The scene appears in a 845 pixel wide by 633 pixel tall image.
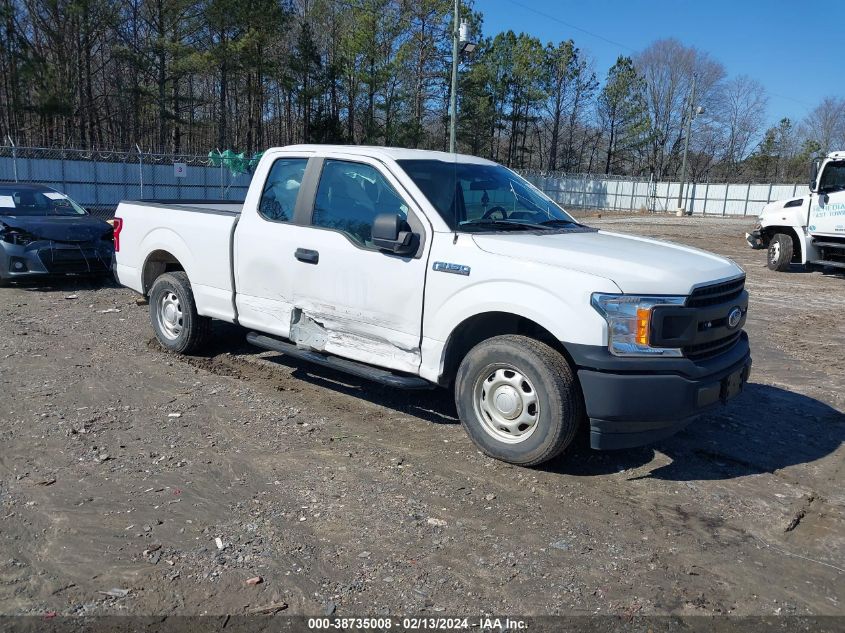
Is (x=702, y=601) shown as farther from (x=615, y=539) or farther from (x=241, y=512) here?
(x=241, y=512)

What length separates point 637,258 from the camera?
449cm

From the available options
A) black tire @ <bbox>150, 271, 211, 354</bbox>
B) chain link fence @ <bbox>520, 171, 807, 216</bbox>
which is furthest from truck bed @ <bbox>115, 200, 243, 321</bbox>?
chain link fence @ <bbox>520, 171, 807, 216</bbox>

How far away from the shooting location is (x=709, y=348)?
4516 millimetres

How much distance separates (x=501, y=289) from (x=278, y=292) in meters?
2.14

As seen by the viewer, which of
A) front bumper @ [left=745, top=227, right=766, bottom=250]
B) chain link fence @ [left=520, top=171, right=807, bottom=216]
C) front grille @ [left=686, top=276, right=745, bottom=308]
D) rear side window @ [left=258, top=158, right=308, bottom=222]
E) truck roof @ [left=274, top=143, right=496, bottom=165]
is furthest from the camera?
chain link fence @ [left=520, top=171, right=807, bottom=216]

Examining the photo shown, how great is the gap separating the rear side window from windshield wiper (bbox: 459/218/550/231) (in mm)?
1609

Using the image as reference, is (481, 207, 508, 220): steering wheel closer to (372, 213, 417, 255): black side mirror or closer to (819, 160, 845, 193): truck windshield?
(372, 213, 417, 255): black side mirror

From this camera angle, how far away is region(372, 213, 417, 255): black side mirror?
15.8 ft

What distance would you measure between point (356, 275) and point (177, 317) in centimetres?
268

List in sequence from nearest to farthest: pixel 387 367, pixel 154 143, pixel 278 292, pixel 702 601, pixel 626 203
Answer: pixel 702 601
pixel 387 367
pixel 278 292
pixel 154 143
pixel 626 203

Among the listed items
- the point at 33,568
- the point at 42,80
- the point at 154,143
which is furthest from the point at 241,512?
the point at 154,143

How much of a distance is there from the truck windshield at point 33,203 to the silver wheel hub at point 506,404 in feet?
30.4

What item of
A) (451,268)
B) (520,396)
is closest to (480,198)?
(451,268)

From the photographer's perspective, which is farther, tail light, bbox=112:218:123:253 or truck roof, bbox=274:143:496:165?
tail light, bbox=112:218:123:253
